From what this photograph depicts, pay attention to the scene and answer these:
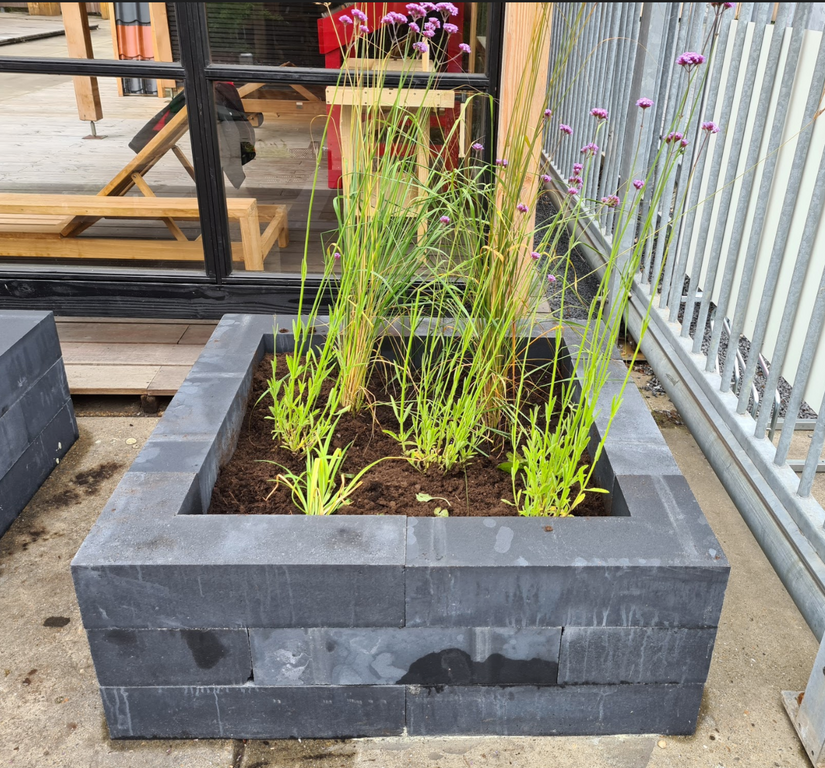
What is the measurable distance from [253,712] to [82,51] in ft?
7.81

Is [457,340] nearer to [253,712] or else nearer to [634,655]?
[634,655]

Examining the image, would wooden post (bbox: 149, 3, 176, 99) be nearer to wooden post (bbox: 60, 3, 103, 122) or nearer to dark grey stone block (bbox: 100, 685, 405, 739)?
wooden post (bbox: 60, 3, 103, 122)

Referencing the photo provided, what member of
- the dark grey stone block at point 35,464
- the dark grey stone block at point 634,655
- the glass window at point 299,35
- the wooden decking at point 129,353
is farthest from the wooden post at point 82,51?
the dark grey stone block at point 634,655

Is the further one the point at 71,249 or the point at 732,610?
the point at 71,249

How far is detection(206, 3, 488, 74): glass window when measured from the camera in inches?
105

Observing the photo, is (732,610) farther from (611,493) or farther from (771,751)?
(611,493)

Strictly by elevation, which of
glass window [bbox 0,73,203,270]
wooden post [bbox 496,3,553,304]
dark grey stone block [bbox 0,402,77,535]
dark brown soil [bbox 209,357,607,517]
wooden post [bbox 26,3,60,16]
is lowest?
dark grey stone block [bbox 0,402,77,535]

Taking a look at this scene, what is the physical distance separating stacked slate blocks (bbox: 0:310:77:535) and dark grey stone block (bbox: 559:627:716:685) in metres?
1.63

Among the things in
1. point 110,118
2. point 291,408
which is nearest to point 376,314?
point 291,408

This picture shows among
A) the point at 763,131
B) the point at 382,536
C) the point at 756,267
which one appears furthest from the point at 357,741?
the point at 763,131

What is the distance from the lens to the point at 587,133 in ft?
14.6

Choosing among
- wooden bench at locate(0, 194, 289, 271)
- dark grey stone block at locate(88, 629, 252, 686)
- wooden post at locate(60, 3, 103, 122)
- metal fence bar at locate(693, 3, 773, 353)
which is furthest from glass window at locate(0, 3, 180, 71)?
dark grey stone block at locate(88, 629, 252, 686)

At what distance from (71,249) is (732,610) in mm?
2787

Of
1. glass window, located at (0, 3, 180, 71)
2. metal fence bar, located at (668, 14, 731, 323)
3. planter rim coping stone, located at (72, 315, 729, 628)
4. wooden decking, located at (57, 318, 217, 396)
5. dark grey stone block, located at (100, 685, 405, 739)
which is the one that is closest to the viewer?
planter rim coping stone, located at (72, 315, 729, 628)
